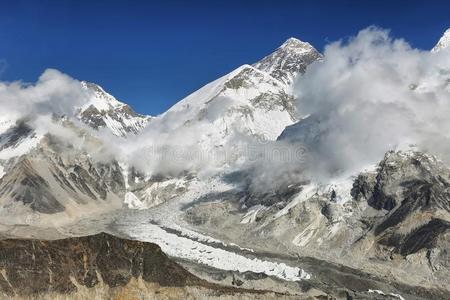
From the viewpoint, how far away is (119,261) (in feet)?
519

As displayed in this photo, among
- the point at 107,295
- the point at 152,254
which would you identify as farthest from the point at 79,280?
the point at 152,254

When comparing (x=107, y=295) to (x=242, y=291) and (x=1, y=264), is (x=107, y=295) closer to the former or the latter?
(x=1, y=264)

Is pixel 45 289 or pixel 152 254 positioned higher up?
pixel 152 254

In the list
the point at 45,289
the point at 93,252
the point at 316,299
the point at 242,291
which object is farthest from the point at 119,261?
the point at 316,299

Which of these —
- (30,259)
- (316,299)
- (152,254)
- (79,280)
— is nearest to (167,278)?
(152,254)

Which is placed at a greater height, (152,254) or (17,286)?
(152,254)

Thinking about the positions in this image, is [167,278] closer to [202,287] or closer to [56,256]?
[202,287]

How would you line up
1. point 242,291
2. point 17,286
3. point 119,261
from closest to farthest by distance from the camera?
point 17,286
point 119,261
point 242,291

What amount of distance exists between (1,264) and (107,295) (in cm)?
2154

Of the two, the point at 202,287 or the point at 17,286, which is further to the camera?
the point at 202,287

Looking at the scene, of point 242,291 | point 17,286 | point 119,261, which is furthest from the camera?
point 242,291

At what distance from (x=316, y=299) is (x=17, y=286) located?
68019 millimetres

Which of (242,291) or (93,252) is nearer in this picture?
(93,252)

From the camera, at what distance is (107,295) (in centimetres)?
15162
